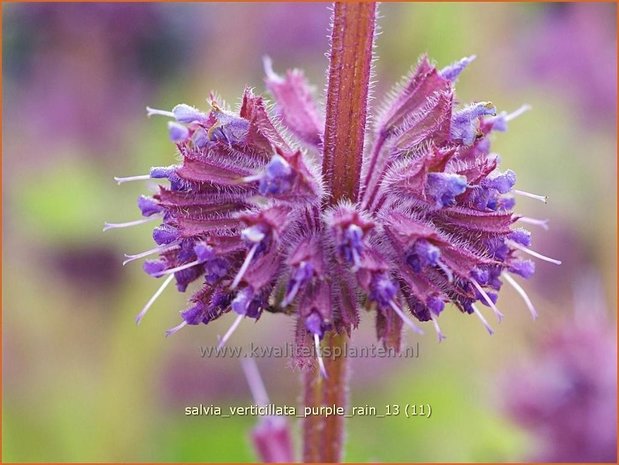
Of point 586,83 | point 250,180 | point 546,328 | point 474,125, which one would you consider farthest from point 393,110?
point 586,83

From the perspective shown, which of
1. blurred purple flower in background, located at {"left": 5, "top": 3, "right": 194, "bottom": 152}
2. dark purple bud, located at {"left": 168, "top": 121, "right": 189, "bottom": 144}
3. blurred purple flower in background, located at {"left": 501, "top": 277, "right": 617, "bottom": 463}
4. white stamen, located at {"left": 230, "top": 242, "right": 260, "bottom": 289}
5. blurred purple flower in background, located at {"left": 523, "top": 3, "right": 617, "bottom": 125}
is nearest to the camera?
white stamen, located at {"left": 230, "top": 242, "right": 260, "bottom": 289}

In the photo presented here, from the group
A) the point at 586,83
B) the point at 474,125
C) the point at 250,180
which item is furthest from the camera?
the point at 586,83

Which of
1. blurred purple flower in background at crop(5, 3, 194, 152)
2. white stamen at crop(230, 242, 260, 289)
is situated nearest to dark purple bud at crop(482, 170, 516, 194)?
white stamen at crop(230, 242, 260, 289)

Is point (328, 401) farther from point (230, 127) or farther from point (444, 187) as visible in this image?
point (230, 127)

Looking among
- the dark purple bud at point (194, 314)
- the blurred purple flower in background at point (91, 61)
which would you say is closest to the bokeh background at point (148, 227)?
the blurred purple flower in background at point (91, 61)

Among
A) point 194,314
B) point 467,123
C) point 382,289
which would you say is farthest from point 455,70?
point 194,314

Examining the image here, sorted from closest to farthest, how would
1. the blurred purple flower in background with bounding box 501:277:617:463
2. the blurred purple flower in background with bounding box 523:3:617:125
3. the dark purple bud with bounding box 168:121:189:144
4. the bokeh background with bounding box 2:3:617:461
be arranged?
1. the dark purple bud with bounding box 168:121:189:144
2. the blurred purple flower in background with bounding box 501:277:617:463
3. the bokeh background with bounding box 2:3:617:461
4. the blurred purple flower in background with bounding box 523:3:617:125

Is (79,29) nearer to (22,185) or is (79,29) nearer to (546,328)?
(22,185)

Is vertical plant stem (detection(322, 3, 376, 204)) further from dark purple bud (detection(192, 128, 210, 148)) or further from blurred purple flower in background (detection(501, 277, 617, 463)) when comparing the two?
blurred purple flower in background (detection(501, 277, 617, 463))
